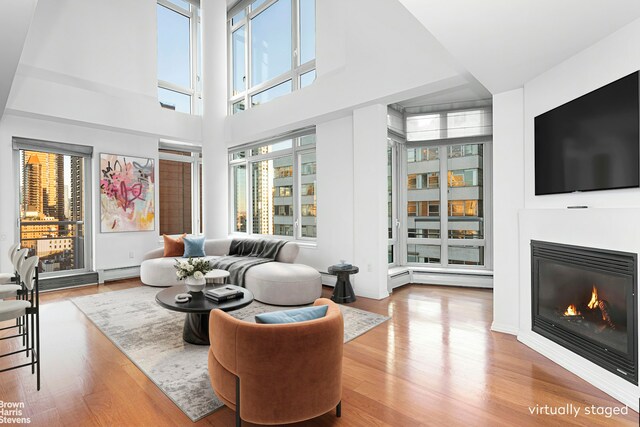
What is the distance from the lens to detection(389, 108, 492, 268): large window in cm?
550

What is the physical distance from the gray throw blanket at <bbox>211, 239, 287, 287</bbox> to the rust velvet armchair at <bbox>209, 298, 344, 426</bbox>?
3122mm

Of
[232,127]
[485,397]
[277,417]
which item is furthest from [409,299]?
[232,127]

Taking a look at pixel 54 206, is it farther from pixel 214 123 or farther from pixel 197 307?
pixel 197 307

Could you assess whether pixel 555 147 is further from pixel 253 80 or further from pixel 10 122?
pixel 10 122

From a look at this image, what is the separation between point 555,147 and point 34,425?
14.3ft

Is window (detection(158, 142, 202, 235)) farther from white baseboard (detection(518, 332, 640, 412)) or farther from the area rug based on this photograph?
white baseboard (detection(518, 332, 640, 412))

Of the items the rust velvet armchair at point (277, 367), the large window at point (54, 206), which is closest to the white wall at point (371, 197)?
the rust velvet armchair at point (277, 367)

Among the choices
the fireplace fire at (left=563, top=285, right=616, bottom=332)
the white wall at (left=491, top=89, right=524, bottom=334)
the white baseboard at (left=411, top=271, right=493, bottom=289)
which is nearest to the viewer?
the fireplace fire at (left=563, top=285, right=616, bottom=332)

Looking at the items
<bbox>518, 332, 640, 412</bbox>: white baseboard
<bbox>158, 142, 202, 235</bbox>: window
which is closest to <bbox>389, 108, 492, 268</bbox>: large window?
<bbox>518, 332, 640, 412</bbox>: white baseboard

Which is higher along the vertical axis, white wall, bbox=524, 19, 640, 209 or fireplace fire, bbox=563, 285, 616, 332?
white wall, bbox=524, 19, 640, 209

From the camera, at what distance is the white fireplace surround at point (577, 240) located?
2.23 metres

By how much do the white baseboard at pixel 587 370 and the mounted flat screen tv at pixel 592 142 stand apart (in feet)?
4.41

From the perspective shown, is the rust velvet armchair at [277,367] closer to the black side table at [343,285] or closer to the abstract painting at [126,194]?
the black side table at [343,285]

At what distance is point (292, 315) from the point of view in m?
1.99
